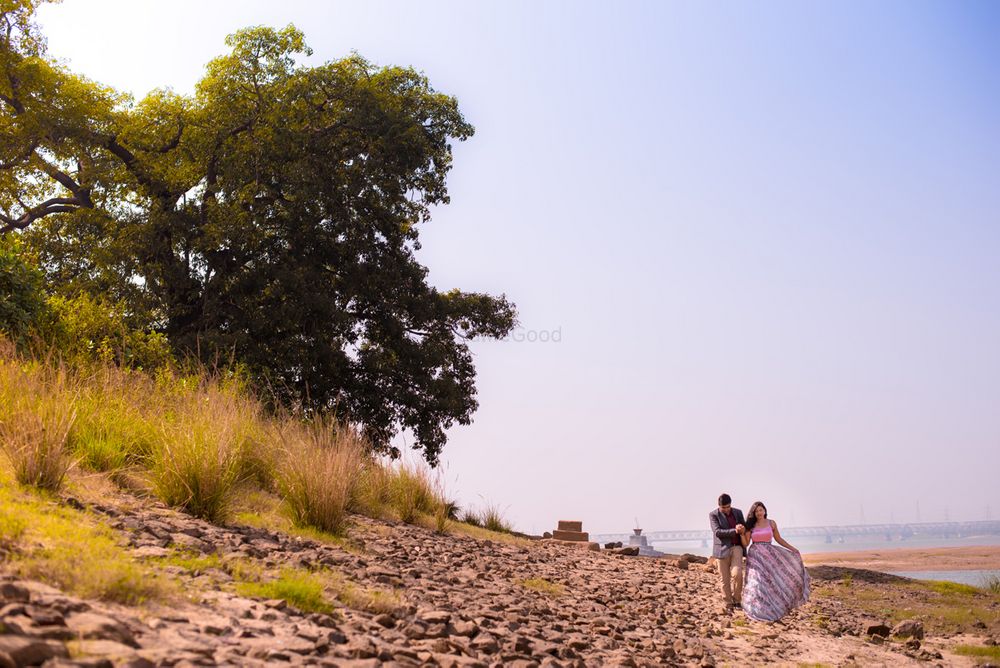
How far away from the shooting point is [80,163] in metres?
21.8

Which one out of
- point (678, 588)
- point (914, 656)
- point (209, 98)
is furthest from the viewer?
point (209, 98)

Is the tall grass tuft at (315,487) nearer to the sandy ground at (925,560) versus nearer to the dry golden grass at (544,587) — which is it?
the dry golden grass at (544,587)

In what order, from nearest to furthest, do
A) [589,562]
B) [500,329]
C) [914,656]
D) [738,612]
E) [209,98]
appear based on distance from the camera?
[914,656]
[738,612]
[589,562]
[209,98]
[500,329]

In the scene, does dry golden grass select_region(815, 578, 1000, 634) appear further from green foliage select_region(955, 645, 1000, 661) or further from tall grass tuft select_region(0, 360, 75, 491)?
tall grass tuft select_region(0, 360, 75, 491)

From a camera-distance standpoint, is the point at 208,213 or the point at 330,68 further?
the point at 330,68

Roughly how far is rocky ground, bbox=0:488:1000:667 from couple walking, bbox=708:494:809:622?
305 mm

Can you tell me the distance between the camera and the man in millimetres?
11055

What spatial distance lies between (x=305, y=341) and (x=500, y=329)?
565cm

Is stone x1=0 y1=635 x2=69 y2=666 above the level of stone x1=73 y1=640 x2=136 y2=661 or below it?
above

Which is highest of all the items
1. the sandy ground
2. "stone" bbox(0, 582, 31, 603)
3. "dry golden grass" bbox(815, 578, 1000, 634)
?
"stone" bbox(0, 582, 31, 603)

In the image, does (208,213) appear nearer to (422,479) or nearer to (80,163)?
(80,163)

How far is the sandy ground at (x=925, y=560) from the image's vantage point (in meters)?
27.9

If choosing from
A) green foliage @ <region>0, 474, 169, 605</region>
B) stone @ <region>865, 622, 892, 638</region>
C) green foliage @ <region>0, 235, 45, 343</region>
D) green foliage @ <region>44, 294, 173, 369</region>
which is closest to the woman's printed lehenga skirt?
stone @ <region>865, 622, 892, 638</region>

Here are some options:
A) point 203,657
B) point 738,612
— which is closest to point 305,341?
point 738,612
